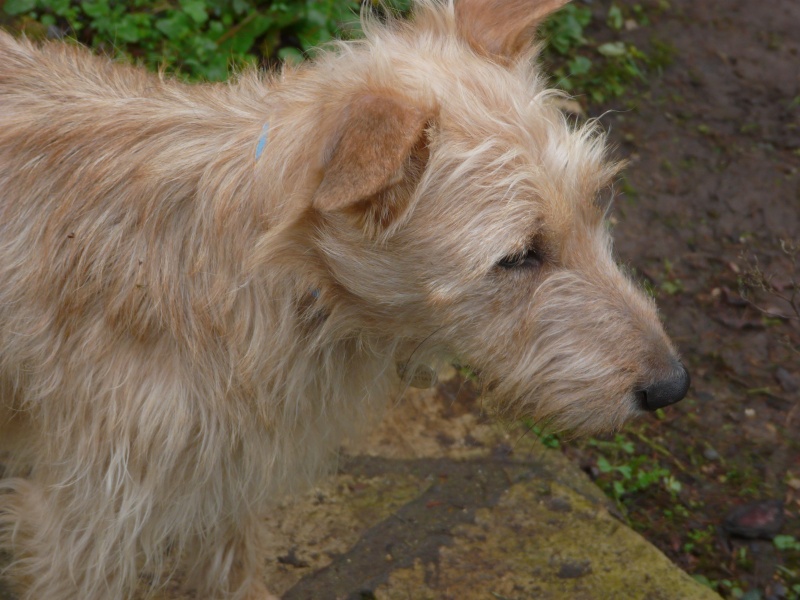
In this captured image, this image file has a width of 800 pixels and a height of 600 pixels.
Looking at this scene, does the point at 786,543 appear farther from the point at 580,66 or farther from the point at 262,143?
the point at 580,66

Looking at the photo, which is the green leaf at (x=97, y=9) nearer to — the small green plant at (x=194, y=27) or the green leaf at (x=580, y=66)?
the small green plant at (x=194, y=27)

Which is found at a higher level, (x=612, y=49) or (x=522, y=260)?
(x=522, y=260)

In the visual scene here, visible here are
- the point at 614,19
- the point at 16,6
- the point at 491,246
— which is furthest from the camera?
the point at 614,19

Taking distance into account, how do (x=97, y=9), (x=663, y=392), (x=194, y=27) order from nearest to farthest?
(x=663, y=392) → (x=97, y=9) → (x=194, y=27)

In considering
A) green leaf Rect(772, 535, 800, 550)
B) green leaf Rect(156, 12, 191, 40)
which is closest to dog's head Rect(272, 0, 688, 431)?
green leaf Rect(772, 535, 800, 550)

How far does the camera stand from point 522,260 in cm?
251

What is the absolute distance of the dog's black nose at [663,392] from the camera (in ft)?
8.45

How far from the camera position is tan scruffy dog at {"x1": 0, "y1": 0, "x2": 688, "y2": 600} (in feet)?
8.00

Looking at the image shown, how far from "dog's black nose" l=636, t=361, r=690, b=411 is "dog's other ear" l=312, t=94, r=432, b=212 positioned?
997 millimetres

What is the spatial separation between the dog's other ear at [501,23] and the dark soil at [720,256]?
157cm

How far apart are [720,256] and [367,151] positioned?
3878 millimetres

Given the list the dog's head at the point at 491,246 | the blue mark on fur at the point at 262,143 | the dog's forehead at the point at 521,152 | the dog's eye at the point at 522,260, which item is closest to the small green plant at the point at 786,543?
the dog's head at the point at 491,246

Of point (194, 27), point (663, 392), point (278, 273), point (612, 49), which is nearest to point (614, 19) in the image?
point (612, 49)

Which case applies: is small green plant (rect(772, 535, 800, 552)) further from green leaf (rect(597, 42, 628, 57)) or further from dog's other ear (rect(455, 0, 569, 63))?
green leaf (rect(597, 42, 628, 57))
